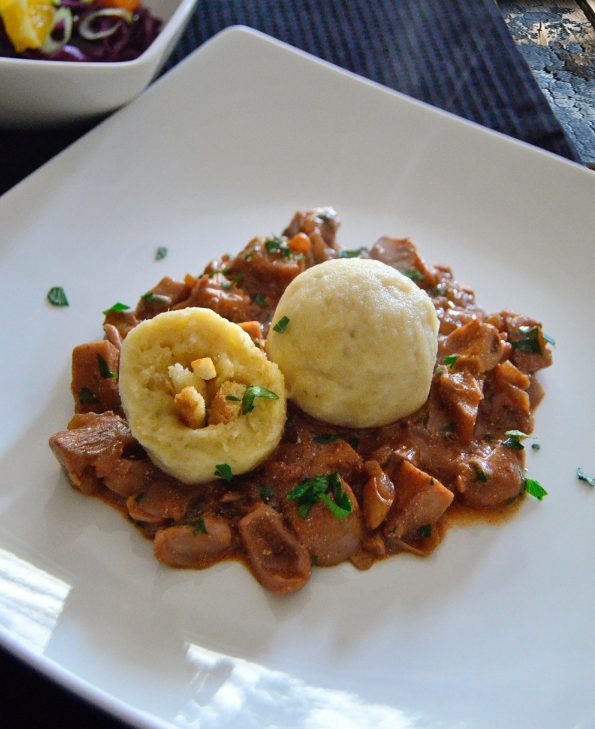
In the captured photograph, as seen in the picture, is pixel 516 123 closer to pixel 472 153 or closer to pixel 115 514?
pixel 472 153

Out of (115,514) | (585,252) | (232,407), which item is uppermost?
(585,252)

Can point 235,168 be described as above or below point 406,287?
below

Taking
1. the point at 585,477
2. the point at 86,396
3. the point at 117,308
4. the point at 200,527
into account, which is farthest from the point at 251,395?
the point at 585,477

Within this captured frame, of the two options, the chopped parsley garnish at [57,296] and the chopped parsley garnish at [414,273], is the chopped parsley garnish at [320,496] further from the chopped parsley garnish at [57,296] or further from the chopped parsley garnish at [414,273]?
the chopped parsley garnish at [57,296]

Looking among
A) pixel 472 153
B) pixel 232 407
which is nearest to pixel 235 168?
pixel 472 153

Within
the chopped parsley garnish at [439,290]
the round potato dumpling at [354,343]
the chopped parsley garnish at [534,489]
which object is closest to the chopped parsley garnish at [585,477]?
the chopped parsley garnish at [534,489]

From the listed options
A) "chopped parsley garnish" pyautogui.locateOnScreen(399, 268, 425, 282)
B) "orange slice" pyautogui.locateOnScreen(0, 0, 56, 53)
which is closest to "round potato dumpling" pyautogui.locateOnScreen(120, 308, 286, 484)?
"chopped parsley garnish" pyautogui.locateOnScreen(399, 268, 425, 282)

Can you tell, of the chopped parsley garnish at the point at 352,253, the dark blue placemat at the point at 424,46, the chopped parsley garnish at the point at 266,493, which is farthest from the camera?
the dark blue placemat at the point at 424,46
